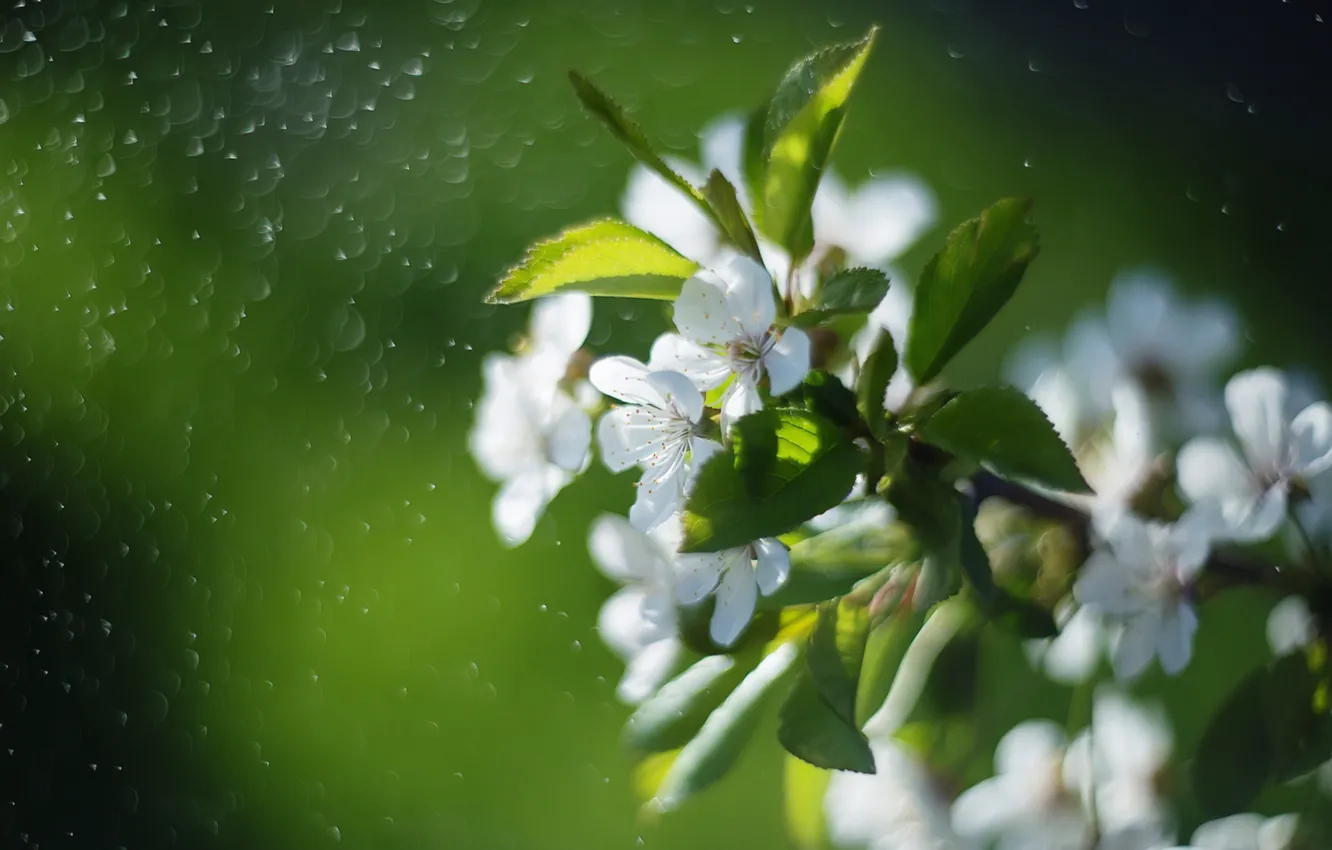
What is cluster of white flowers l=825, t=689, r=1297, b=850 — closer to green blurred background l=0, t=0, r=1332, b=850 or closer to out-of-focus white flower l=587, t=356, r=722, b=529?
out-of-focus white flower l=587, t=356, r=722, b=529

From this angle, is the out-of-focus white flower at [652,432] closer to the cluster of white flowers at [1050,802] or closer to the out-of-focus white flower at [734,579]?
the out-of-focus white flower at [734,579]

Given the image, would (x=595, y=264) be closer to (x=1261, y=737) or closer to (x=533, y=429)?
(x=533, y=429)

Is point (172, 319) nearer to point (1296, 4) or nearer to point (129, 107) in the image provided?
point (129, 107)

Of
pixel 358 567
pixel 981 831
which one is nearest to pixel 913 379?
pixel 981 831

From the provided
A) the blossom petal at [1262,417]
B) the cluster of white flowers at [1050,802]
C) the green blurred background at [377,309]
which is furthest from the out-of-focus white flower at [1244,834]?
the green blurred background at [377,309]

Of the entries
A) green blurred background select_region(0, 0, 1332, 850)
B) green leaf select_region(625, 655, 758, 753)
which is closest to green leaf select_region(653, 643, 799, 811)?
green leaf select_region(625, 655, 758, 753)
